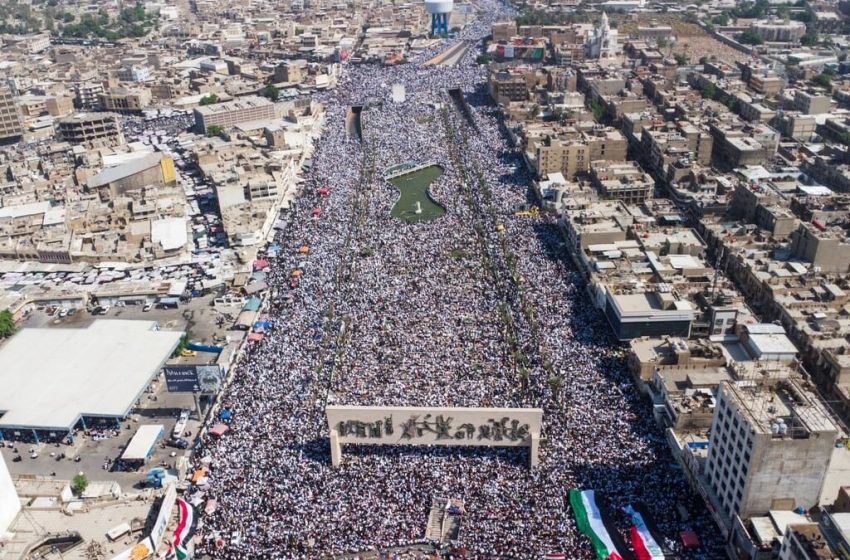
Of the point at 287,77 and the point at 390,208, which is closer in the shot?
the point at 390,208

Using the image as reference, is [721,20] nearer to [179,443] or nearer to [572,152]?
[572,152]

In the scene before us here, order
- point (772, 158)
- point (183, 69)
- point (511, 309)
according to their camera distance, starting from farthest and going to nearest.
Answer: point (183, 69) → point (772, 158) → point (511, 309)

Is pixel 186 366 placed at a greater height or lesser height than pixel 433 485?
greater

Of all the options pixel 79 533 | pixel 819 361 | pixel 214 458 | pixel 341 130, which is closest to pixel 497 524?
pixel 214 458

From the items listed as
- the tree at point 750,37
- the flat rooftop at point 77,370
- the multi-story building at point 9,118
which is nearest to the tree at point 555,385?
the flat rooftop at point 77,370

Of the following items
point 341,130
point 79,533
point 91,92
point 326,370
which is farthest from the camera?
point 91,92

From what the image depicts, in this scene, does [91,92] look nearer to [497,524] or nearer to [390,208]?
[390,208]

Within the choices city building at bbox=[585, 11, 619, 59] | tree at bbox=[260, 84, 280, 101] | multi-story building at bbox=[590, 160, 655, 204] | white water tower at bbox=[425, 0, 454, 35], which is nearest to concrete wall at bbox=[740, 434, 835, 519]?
multi-story building at bbox=[590, 160, 655, 204]
